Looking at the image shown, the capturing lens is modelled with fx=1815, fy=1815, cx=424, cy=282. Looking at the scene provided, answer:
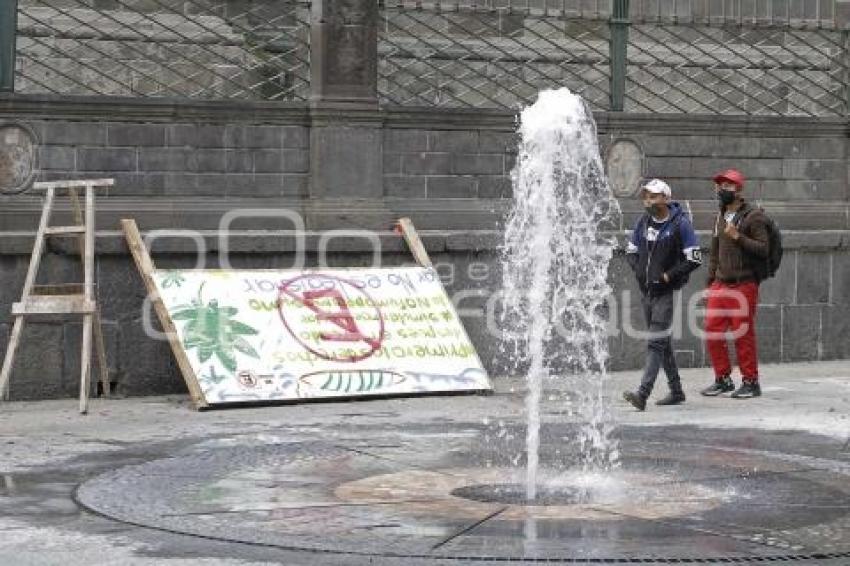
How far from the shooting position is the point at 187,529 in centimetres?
815

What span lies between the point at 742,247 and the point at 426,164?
10.9 ft

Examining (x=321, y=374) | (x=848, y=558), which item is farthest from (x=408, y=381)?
(x=848, y=558)

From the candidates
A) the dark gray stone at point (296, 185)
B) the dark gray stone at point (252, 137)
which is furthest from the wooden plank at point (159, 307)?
the dark gray stone at point (296, 185)

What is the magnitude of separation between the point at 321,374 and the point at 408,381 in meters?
0.71

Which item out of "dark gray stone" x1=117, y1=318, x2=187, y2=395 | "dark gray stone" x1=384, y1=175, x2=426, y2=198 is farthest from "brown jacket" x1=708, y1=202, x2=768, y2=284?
"dark gray stone" x1=117, y1=318, x2=187, y2=395

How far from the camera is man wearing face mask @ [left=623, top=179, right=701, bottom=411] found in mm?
13555

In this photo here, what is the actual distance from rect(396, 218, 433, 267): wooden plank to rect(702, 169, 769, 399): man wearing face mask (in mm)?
2464

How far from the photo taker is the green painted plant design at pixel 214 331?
1374 cm

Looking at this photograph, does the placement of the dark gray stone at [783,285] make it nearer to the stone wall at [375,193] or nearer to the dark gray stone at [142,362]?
the stone wall at [375,193]

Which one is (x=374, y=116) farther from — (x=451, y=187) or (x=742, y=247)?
(x=742, y=247)

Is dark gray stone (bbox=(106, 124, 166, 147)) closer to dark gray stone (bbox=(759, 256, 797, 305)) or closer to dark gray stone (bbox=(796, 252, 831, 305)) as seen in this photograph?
dark gray stone (bbox=(759, 256, 797, 305))

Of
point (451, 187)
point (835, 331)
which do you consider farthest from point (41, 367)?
point (835, 331)

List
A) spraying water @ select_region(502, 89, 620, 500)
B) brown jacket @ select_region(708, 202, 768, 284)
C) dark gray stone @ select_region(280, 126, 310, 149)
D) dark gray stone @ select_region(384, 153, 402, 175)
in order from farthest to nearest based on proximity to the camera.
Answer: dark gray stone @ select_region(384, 153, 402, 175), dark gray stone @ select_region(280, 126, 310, 149), spraying water @ select_region(502, 89, 620, 500), brown jacket @ select_region(708, 202, 768, 284)

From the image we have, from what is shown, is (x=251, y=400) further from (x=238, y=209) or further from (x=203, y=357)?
(x=238, y=209)
